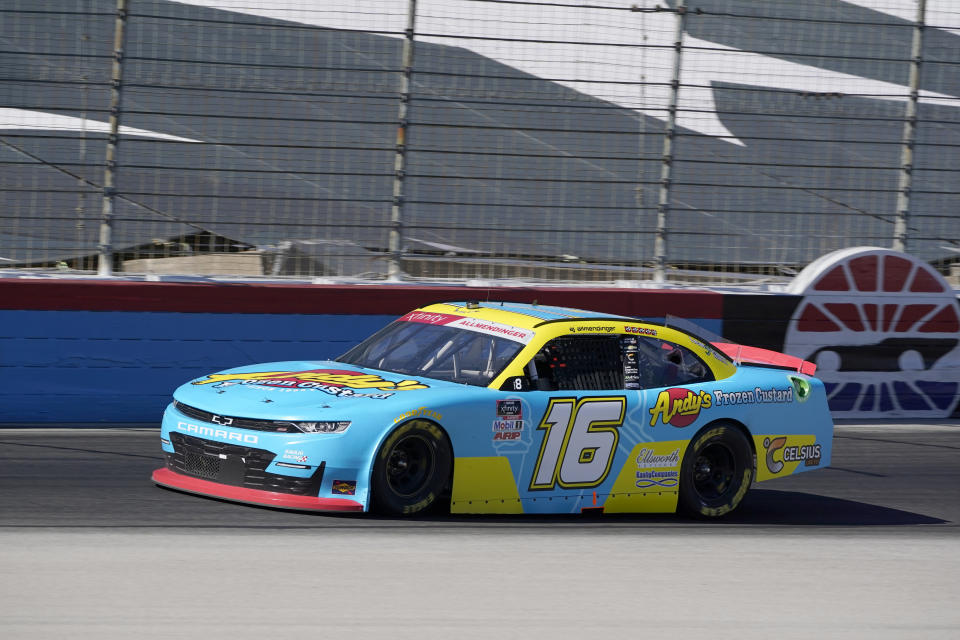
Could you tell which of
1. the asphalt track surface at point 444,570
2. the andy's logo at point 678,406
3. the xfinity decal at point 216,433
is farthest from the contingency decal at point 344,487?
the andy's logo at point 678,406

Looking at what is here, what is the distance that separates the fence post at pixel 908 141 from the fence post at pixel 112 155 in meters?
7.52

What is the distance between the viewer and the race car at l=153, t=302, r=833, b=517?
6.54 m

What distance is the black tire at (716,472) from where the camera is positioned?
7.65 meters

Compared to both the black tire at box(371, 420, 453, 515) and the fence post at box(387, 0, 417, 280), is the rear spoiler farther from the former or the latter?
the fence post at box(387, 0, 417, 280)

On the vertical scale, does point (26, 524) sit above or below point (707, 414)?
below

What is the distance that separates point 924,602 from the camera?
5785 millimetres

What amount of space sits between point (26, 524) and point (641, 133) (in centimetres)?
715

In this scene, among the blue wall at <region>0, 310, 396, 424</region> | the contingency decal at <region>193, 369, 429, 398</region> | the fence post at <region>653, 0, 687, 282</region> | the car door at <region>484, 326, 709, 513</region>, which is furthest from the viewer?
the fence post at <region>653, 0, 687, 282</region>

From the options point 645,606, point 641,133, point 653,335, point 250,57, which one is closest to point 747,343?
point 641,133

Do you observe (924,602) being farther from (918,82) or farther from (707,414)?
(918,82)

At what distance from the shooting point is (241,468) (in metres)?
6.61

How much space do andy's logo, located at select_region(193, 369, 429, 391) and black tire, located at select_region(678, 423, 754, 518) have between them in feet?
5.97

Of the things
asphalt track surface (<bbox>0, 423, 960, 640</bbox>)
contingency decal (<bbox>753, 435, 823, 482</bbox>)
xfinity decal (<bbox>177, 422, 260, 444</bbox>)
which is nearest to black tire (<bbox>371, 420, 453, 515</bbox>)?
asphalt track surface (<bbox>0, 423, 960, 640</bbox>)

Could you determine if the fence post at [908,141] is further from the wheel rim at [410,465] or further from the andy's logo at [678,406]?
the wheel rim at [410,465]
